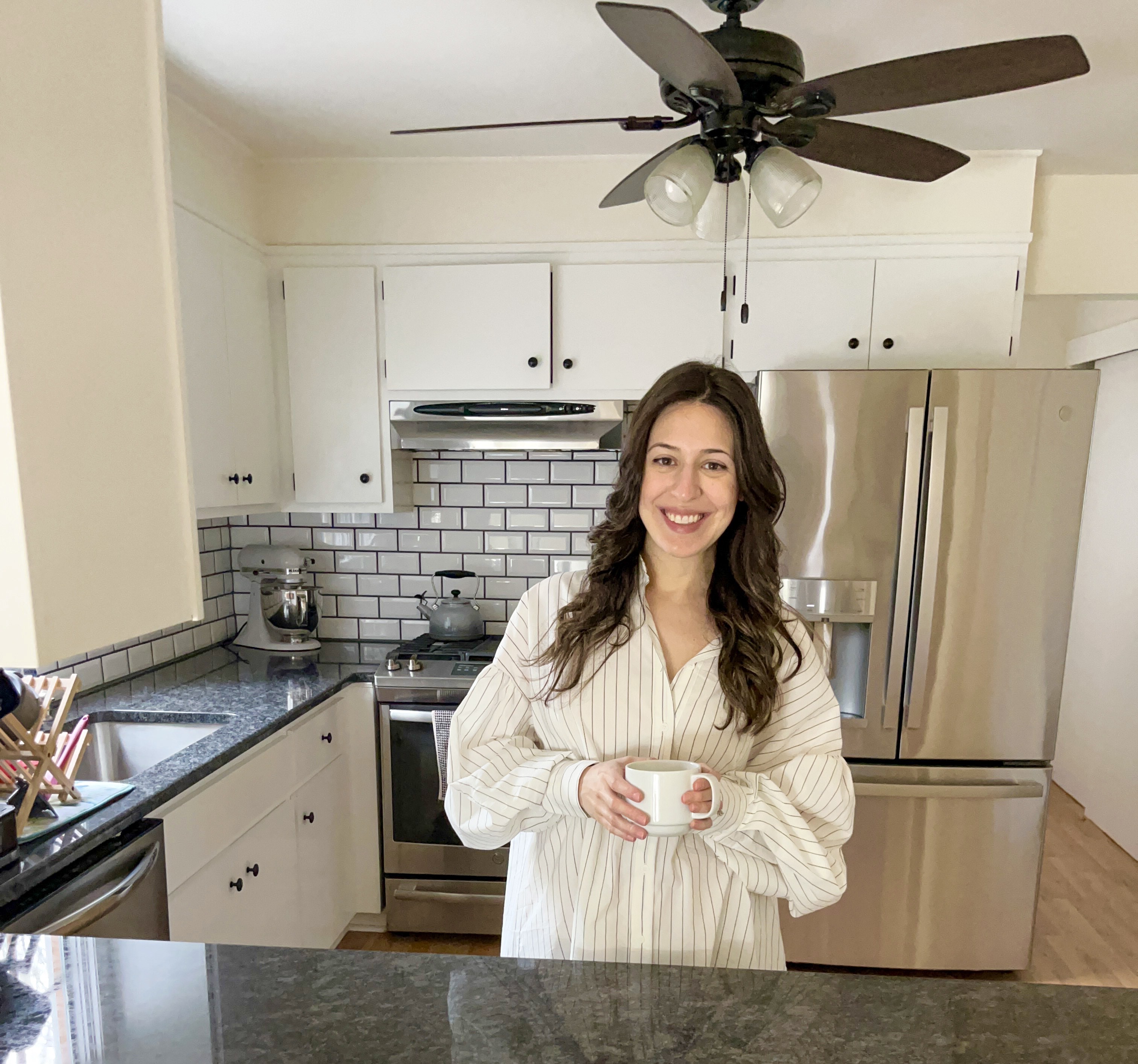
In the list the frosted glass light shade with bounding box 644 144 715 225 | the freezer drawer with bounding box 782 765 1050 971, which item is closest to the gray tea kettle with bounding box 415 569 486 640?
the freezer drawer with bounding box 782 765 1050 971

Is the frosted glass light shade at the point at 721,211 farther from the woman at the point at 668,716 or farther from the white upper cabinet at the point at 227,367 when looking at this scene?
the white upper cabinet at the point at 227,367

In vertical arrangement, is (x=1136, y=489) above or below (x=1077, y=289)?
below

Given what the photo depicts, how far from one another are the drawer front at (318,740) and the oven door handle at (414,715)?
19 cm

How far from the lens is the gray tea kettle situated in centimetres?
267

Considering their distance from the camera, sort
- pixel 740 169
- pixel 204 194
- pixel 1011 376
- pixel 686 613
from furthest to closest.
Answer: pixel 204 194, pixel 1011 376, pixel 740 169, pixel 686 613

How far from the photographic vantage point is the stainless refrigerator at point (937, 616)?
2.06 m

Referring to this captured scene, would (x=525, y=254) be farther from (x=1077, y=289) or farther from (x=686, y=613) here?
(x=1077, y=289)

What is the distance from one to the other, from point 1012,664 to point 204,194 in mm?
2851

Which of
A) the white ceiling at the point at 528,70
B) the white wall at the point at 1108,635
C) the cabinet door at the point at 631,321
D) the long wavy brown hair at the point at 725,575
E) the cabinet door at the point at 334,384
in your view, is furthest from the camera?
the white wall at the point at 1108,635

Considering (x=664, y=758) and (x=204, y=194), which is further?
(x=204, y=194)

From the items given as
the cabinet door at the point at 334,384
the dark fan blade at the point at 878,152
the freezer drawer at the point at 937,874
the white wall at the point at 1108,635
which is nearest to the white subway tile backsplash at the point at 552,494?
the cabinet door at the point at 334,384

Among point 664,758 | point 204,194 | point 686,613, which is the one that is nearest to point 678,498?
point 686,613

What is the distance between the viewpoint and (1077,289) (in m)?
2.53

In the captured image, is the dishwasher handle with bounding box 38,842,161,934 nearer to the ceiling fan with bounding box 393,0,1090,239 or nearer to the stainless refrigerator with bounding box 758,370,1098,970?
the ceiling fan with bounding box 393,0,1090,239
